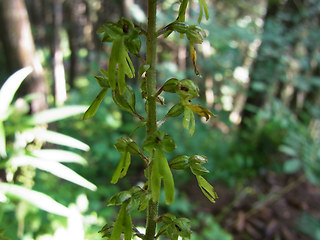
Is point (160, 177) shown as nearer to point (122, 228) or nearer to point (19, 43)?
point (122, 228)

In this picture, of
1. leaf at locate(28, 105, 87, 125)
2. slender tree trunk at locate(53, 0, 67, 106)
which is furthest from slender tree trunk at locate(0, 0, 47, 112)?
slender tree trunk at locate(53, 0, 67, 106)

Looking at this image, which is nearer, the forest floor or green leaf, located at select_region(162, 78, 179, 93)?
green leaf, located at select_region(162, 78, 179, 93)

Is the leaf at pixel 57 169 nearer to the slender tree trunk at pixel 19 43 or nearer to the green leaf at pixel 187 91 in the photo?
the green leaf at pixel 187 91

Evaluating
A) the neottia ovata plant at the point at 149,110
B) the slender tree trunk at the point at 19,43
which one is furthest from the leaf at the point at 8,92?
the slender tree trunk at the point at 19,43

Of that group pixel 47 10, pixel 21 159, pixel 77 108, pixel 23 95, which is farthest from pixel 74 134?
pixel 47 10

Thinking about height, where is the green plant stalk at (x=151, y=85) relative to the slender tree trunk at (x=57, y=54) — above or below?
above

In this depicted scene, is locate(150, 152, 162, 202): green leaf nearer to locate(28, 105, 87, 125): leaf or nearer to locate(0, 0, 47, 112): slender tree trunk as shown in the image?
locate(28, 105, 87, 125): leaf
